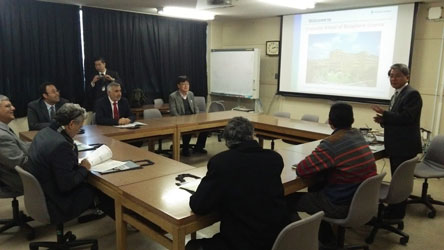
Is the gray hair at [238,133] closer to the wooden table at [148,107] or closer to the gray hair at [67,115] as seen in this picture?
the gray hair at [67,115]

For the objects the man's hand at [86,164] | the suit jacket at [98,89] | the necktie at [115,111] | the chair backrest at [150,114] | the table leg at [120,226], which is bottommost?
the table leg at [120,226]

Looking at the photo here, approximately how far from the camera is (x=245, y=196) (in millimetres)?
1683

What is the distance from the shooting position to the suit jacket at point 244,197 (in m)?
1.68

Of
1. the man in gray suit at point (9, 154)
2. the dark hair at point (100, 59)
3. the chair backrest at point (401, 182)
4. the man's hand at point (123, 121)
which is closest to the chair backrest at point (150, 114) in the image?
the man's hand at point (123, 121)

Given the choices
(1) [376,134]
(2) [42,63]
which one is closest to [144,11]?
(2) [42,63]

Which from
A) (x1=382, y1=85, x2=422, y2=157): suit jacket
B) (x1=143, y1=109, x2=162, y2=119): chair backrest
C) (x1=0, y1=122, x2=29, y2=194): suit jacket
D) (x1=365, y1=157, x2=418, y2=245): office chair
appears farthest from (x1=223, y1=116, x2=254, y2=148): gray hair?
(x1=143, y1=109, x2=162, y2=119): chair backrest

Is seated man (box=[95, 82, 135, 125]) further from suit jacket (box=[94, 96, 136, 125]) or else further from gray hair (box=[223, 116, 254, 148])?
gray hair (box=[223, 116, 254, 148])

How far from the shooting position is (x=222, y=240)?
71.9 inches

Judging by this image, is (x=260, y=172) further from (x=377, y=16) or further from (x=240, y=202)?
(x=377, y=16)

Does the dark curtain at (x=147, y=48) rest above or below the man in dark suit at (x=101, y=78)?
above

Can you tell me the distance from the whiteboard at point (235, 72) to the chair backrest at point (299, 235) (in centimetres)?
537

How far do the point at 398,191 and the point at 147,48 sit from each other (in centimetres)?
517

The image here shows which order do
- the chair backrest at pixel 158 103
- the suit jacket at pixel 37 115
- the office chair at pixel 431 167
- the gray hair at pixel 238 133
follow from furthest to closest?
the chair backrest at pixel 158 103 → the suit jacket at pixel 37 115 → the office chair at pixel 431 167 → the gray hair at pixel 238 133

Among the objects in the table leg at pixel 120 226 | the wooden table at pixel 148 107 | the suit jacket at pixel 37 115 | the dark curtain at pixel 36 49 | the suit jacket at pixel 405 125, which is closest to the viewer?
the table leg at pixel 120 226
